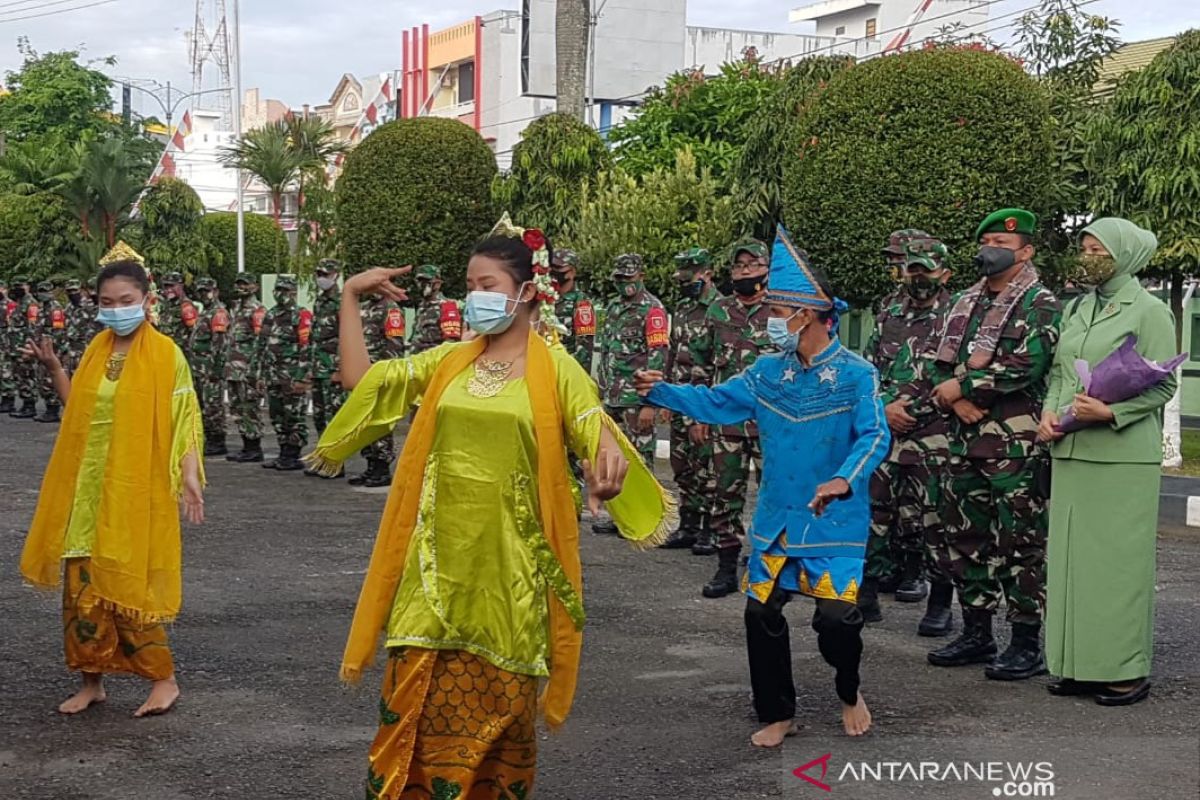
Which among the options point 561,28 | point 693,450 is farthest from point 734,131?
point 693,450

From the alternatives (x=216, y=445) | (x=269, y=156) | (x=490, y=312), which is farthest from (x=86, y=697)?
(x=269, y=156)

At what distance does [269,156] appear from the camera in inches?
1432

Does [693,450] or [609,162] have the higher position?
[609,162]

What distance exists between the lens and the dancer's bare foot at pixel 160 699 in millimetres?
6445

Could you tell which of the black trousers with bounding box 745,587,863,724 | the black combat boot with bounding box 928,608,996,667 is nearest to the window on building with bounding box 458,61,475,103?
the black combat boot with bounding box 928,608,996,667

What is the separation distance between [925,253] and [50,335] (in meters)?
18.4

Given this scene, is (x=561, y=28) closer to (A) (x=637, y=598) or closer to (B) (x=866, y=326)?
(B) (x=866, y=326)

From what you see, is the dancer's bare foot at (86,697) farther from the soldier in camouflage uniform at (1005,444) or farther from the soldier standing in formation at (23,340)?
the soldier standing in formation at (23,340)

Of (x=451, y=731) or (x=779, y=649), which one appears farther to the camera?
(x=779, y=649)

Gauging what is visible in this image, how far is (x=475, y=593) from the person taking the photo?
15.9 ft

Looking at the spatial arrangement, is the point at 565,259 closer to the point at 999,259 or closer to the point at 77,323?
the point at 999,259

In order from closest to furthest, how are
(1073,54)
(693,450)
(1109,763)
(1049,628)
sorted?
(1109,763)
(1049,628)
(693,450)
(1073,54)

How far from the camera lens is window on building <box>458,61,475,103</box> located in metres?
52.8

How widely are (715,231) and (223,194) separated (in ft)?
187
